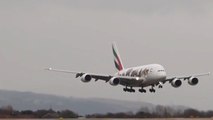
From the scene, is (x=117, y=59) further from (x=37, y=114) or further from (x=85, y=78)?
(x=37, y=114)

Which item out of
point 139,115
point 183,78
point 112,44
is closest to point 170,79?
point 183,78

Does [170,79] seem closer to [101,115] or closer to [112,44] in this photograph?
[101,115]

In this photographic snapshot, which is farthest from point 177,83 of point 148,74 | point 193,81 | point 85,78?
point 85,78

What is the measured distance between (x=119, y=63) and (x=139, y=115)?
1421 inches

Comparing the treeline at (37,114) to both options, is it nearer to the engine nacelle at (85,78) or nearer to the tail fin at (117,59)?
the engine nacelle at (85,78)

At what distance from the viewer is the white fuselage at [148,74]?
100812 millimetres

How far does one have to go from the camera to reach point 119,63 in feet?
421

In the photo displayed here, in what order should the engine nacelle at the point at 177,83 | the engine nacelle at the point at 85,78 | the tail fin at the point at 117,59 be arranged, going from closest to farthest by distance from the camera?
the engine nacelle at the point at 177,83 < the engine nacelle at the point at 85,78 < the tail fin at the point at 117,59

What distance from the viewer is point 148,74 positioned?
102m

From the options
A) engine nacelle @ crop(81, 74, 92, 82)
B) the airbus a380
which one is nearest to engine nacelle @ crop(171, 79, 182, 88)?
the airbus a380

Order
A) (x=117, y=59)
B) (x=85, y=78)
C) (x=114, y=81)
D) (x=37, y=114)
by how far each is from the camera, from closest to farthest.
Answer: (x=37, y=114) < (x=85, y=78) < (x=114, y=81) < (x=117, y=59)

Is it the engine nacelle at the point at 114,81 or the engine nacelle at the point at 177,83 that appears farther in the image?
the engine nacelle at the point at 114,81

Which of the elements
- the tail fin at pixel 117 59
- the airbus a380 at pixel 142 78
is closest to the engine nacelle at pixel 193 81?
the airbus a380 at pixel 142 78

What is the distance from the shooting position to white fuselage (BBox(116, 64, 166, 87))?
100812mm
